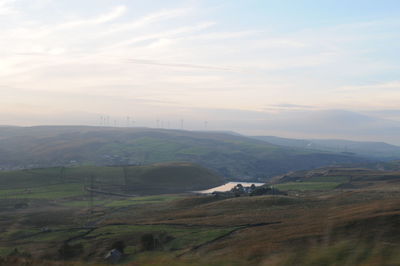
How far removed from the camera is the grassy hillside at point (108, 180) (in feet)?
434

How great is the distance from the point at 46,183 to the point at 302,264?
454 feet

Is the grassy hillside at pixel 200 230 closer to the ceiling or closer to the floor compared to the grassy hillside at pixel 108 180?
closer to the ceiling

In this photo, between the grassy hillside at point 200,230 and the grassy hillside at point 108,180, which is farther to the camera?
the grassy hillside at point 108,180

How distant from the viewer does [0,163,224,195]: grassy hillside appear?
132 m

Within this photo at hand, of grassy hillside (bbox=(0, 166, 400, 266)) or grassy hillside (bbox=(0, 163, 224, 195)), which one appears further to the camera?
grassy hillside (bbox=(0, 163, 224, 195))

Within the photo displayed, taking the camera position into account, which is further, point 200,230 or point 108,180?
point 108,180

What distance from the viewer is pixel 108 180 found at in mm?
158125

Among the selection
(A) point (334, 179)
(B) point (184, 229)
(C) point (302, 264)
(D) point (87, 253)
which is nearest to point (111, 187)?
(A) point (334, 179)

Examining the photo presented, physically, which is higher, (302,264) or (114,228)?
(302,264)

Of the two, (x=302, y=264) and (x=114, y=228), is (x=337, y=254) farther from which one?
(x=114, y=228)

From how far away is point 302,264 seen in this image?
14.1 m

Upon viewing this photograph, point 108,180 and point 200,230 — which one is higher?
point 200,230

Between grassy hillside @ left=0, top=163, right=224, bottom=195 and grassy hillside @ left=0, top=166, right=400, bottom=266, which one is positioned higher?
grassy hillside @ left=0, top=166, right=400, bottom=266

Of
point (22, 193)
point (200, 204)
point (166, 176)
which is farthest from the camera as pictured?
point (166, 176)
